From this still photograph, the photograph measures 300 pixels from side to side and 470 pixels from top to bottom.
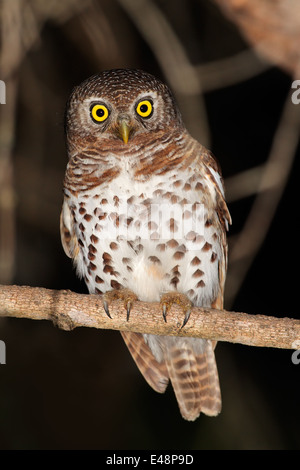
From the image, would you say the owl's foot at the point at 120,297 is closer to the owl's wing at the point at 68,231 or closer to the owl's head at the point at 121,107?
the owl's wing at the point at 68,231

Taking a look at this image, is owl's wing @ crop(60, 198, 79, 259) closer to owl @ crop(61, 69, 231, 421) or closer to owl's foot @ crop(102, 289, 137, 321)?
owl @ crop(61, 69, 231, 421)

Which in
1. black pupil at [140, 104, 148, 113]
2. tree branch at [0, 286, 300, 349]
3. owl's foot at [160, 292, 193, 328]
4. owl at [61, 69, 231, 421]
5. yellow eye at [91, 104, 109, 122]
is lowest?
tree branch at [0, 286, 300, 349]

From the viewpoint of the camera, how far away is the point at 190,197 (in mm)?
3402

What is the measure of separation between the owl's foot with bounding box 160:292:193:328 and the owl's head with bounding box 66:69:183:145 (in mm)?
814

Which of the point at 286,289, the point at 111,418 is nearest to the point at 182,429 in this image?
the point at 111,418

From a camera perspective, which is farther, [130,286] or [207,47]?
[207,47]

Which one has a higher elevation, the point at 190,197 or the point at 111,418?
the point at 190,197

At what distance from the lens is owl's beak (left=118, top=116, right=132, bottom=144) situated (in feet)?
10.8

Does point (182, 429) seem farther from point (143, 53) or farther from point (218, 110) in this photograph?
point (143, 53)

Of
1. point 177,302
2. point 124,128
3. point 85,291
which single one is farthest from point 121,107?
point 85,291

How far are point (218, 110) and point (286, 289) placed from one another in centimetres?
177

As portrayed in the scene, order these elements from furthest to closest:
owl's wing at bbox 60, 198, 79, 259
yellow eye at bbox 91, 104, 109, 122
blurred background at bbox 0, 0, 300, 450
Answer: blurred background at bbox 0, 0, 300, 450 < owl's wing at bbox 60, 198, 79, 259 < yellow eye at bbox 91, 104, 109, 122

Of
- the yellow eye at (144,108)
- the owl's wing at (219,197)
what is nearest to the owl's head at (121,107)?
the yellow eye at (144,108)

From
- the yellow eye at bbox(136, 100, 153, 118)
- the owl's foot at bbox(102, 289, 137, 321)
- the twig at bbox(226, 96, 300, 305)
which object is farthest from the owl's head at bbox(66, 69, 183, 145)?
the owl's foot at bbox(102, 289, 137, 321)
